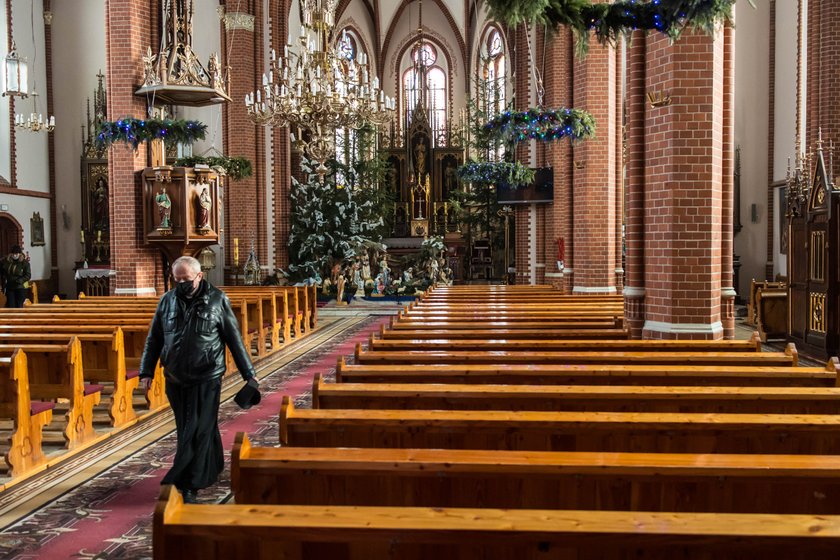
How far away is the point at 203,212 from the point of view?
13.2 m

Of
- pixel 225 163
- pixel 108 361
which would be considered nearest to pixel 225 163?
pixel 225 163

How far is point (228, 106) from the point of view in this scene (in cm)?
2220

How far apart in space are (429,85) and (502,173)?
58.4 ft

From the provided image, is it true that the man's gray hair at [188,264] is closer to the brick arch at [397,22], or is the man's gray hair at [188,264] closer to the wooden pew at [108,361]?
the wooden pew at [108,361]

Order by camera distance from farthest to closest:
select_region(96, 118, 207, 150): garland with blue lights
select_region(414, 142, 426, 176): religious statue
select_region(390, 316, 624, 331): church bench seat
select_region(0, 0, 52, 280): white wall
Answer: select_region(414, 142, 426, 176): religious statue, select_region(0, 0, 52, 280): white wall, select_region(96, 118, 207, 150): garland with blue lights, select_region(390, 316, 624, 331): church bench seat

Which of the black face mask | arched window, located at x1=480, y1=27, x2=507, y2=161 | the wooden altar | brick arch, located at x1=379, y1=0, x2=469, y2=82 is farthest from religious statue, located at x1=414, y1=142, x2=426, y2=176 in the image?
the black face mask

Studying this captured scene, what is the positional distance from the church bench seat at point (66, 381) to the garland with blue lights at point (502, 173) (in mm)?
12494

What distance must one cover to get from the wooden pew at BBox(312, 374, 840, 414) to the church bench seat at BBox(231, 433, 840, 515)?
129 cm

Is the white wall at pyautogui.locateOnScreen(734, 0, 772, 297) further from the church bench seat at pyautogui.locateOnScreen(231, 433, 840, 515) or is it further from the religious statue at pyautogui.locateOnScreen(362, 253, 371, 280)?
the church bench seat at pyautogui.locateOnScreen(231, 433, 840, 515)

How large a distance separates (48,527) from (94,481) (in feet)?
3.19

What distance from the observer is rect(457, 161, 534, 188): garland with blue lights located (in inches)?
703

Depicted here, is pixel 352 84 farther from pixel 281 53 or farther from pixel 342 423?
pixel 342 423

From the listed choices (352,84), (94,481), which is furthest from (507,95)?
(94,481)

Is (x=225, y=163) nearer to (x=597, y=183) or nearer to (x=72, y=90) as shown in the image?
(x=72, y=90)
